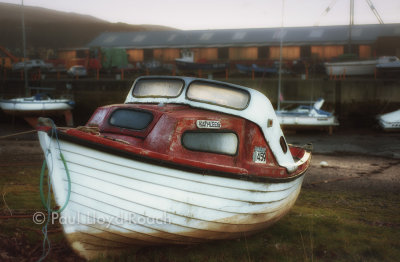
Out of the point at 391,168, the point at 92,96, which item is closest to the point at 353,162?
the point at 391,168

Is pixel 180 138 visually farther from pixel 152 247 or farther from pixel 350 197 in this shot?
pixel 350 197

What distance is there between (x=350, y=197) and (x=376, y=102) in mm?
16178

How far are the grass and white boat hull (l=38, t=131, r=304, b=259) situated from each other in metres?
0.54

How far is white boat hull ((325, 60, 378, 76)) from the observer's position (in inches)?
1044

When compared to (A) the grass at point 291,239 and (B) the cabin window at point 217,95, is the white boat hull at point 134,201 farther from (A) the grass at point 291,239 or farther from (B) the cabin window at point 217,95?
(B) the cabin window at point 217,95

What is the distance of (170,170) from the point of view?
4.27 m

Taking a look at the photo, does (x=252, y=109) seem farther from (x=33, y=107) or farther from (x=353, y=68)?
(x=353, y=68)

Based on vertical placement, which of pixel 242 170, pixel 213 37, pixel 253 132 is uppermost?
pixel 213 37

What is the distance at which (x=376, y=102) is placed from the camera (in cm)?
2277

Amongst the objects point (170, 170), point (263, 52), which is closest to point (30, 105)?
point (170, 170)

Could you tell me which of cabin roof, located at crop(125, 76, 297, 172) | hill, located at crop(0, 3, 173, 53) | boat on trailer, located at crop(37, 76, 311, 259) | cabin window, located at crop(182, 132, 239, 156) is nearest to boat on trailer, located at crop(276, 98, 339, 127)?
cabin roof, located at crop(125, 76, 297, 172)

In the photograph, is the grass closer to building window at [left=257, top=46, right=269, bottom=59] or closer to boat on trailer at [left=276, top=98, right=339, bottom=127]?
boat on trailer at [left=276, top=98, right=339, bottom=127]

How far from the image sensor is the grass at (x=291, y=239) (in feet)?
17.0

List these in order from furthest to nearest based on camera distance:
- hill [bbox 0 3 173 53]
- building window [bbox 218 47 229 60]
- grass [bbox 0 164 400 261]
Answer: hill [bbox 0 3 173 53] < building window [bbox 218 47 229 60] < grass [bbox 0 164 400 261]
